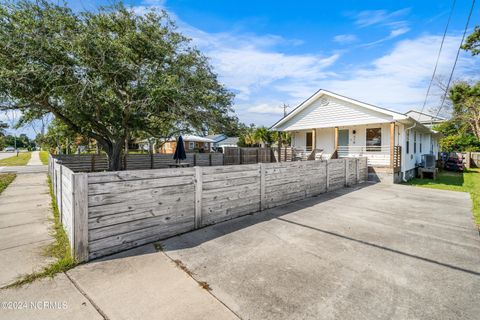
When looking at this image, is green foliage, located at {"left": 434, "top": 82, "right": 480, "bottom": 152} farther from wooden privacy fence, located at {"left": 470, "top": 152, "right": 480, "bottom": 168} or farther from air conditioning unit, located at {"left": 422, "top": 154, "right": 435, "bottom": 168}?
air conditioning unit, located at {"left": 422, "top": 154, "right": 435, "bottom": 168}

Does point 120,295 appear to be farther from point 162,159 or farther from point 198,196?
point 162,159

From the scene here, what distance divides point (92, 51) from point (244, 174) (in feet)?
23.5

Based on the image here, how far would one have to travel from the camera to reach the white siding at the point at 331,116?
43.4 feet

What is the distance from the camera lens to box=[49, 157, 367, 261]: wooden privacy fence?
3365mm

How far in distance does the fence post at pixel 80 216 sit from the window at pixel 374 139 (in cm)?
1422

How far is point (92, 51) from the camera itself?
830 centimetres

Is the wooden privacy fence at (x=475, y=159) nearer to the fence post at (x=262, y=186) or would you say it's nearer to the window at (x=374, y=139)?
the window at (x=374, y=139)

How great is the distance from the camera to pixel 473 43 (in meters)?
14.3

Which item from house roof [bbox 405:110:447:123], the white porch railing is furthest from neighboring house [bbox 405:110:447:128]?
the white porch railing

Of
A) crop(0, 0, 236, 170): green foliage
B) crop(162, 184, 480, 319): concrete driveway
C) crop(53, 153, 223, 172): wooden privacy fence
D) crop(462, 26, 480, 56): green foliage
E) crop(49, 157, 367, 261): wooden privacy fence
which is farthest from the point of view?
crop(462, 26, 480, 56): green foliage

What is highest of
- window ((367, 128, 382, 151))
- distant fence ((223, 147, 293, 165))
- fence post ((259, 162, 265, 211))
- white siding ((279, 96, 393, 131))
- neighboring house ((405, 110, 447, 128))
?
neighboring house ((405, 110, 447, 128))

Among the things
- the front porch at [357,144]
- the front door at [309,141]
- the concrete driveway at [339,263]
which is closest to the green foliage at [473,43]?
the front porch at [357,144]

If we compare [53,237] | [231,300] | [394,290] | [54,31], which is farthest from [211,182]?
[54,31]

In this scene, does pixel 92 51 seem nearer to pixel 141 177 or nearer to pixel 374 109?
pixel 141 177
